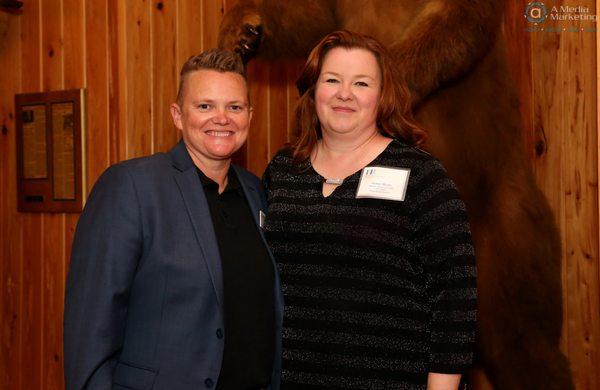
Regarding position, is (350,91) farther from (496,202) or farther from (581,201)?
(581,201)

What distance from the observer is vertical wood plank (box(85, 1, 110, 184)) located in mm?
2162

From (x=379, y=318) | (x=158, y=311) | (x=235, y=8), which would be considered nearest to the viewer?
(x=158, y=311)

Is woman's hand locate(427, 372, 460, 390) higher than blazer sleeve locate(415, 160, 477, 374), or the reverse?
blazer sleeve locate(415, 160, 477, 374)

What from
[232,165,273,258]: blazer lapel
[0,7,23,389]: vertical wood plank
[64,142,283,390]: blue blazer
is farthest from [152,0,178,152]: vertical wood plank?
[64,142,283,390]: blue blazer

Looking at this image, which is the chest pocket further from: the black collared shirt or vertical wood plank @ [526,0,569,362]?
vertical wood plank @ [526,0,569,362]

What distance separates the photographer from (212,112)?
4.86 ft

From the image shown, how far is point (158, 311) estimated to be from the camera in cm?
131

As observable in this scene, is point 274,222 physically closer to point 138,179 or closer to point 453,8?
point 138,179

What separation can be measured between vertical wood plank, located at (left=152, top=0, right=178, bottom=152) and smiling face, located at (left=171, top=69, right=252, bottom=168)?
30.7 inches

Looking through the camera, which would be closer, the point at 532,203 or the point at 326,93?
the point at 326,93

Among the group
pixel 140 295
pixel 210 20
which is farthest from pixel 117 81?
pixel 140 295

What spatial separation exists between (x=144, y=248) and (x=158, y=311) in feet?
0.44

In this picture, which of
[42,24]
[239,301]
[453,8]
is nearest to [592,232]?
[453,8]

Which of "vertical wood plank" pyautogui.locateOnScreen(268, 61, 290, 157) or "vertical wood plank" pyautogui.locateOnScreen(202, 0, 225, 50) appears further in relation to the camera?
"vertical wood plank" pyautogui.locateOnScreen(268, 61, 290, 157)
